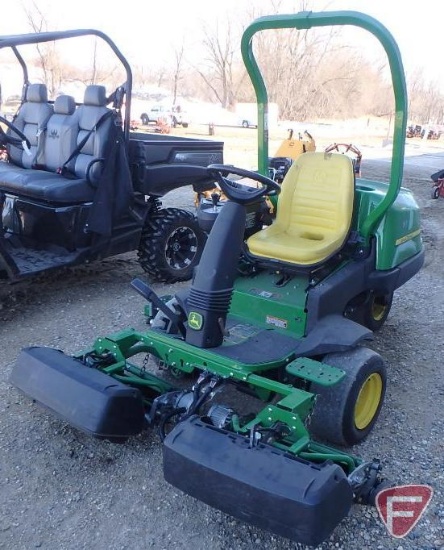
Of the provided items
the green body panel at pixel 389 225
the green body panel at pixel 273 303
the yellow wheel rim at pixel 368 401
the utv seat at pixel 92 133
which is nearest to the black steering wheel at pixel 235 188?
the green body panel at pixel 273 303

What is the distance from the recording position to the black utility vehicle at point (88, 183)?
4684 millimetres

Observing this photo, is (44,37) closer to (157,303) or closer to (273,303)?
(157,303)

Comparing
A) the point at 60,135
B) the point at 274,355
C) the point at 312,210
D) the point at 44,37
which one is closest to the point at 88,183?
the point at 60,135

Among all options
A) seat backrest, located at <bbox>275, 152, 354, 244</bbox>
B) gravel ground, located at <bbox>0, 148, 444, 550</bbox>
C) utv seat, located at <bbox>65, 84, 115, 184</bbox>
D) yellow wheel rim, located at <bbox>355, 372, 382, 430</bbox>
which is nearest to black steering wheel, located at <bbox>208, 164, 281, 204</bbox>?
seat backrest, located at <bbox>275, 152, 354, 244</bbox>

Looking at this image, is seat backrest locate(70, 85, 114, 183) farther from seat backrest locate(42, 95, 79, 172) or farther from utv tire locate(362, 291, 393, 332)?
utv tire locate(362, 291, 393, 332)

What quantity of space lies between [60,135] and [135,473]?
11.0ft

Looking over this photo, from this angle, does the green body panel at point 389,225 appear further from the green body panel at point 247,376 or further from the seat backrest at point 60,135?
the seat backrest at point 60,135

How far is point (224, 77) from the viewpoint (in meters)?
42.5

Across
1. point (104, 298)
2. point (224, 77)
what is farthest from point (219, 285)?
point (224, 77)

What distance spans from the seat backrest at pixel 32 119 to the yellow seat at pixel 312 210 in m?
2.68

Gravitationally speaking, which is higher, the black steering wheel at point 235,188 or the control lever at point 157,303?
the black steering wheel at point 235,188

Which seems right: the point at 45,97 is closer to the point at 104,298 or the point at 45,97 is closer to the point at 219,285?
the point at 104,298

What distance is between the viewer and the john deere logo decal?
108 inches

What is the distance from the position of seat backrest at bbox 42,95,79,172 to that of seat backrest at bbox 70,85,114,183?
81 mm
